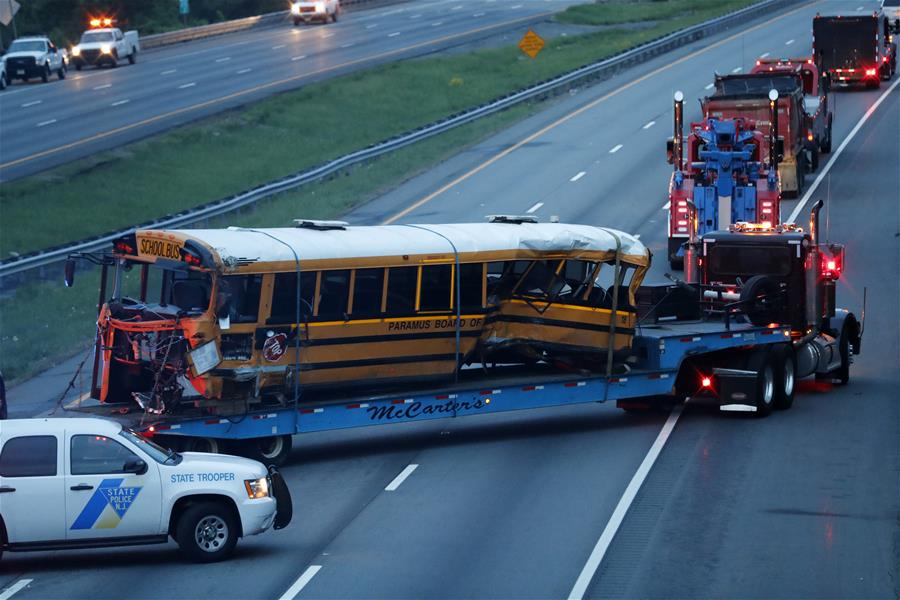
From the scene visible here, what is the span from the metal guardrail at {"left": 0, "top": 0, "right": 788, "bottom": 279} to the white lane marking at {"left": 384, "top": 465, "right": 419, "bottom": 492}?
8455 millimetres

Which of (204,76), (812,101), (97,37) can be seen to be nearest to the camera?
(812,101)

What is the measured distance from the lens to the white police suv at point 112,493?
51.3ft

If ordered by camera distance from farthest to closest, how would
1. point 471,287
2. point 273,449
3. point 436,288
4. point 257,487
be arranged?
1. point 471,287
2. point 436,288
3. point 273,449
4. point 257,487

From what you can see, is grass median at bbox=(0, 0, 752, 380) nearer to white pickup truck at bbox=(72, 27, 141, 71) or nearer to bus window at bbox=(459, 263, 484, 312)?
bus window at bbox=(459, 263, 484, 312)

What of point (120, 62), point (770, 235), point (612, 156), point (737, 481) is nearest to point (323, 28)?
point (120, 62)

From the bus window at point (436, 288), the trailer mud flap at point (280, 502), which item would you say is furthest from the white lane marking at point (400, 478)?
the trailer mud flap at point (280, 502)

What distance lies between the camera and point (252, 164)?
51406mm

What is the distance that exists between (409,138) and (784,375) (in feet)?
92.7

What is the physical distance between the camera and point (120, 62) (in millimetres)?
75375

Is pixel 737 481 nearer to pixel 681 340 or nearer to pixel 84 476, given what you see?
pixel 681 340

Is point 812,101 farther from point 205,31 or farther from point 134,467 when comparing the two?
point 205,31

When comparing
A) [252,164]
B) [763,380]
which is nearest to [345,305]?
[763,380]

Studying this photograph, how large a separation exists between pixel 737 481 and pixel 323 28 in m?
71.6

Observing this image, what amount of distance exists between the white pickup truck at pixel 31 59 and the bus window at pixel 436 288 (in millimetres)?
51440
